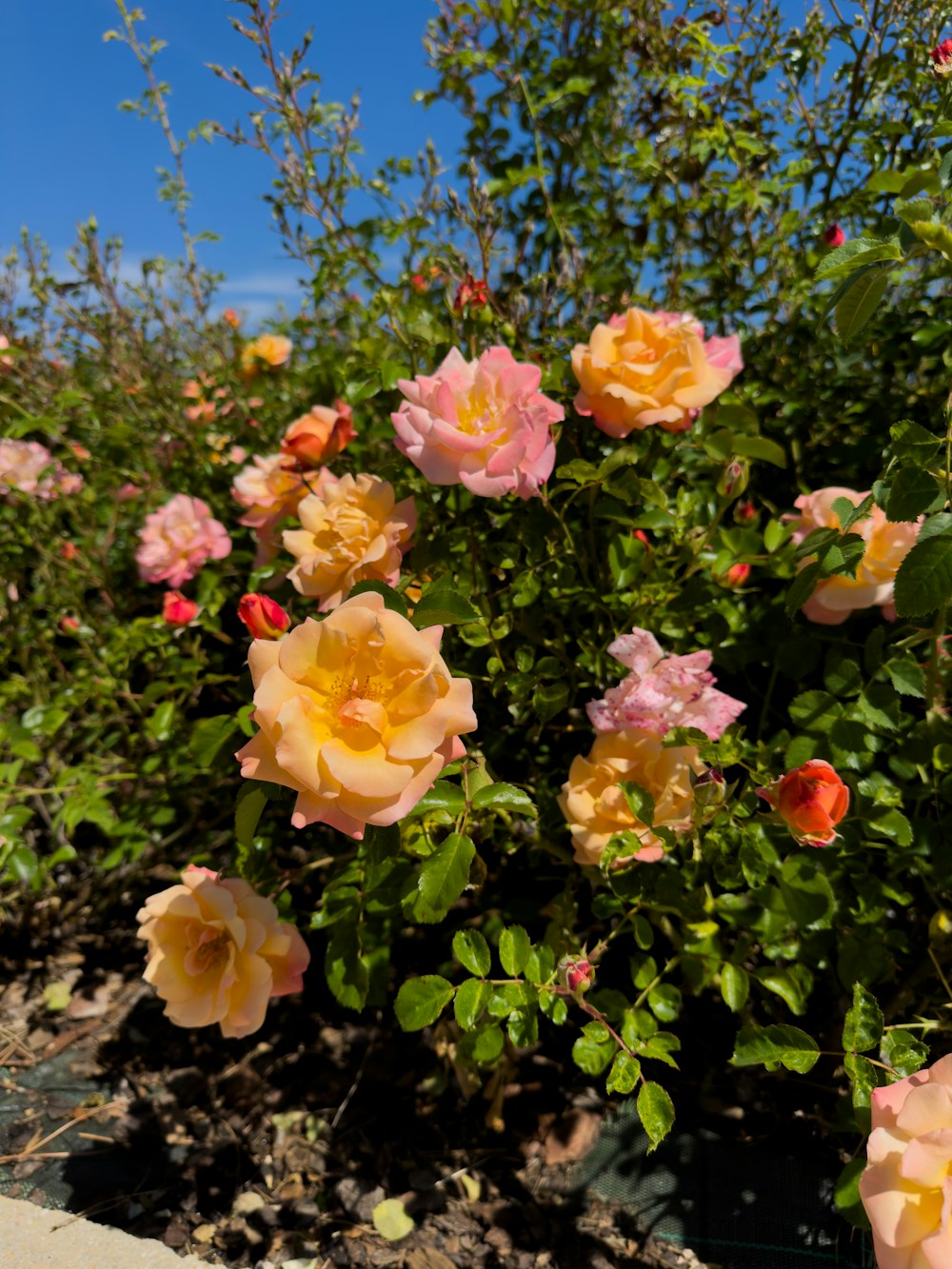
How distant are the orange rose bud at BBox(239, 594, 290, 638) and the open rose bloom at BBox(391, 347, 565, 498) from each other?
12.3 inches

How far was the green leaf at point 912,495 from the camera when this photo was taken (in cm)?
101

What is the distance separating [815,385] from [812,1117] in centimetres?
168

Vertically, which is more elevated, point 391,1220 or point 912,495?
point 912,495

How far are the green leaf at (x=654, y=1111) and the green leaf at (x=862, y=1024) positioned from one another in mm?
248

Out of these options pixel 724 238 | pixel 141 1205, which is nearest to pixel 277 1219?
pixel 141 1205

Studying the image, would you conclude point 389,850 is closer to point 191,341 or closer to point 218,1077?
point 218,1077

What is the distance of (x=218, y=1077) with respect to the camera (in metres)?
2.08

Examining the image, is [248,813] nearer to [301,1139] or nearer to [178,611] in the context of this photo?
[178,611]

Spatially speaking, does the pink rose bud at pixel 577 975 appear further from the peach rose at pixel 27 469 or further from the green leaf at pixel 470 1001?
the peach rose at pixel 27 469

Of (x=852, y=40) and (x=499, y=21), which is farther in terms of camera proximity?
(x=499, y=21)

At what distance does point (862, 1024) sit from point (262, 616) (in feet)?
3.25

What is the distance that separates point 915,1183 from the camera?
2.87 ft

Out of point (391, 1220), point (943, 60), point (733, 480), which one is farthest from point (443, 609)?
point (391, 1220)

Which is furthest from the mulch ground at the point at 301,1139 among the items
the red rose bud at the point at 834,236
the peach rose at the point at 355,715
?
the red rose bud at the point at 834,236
